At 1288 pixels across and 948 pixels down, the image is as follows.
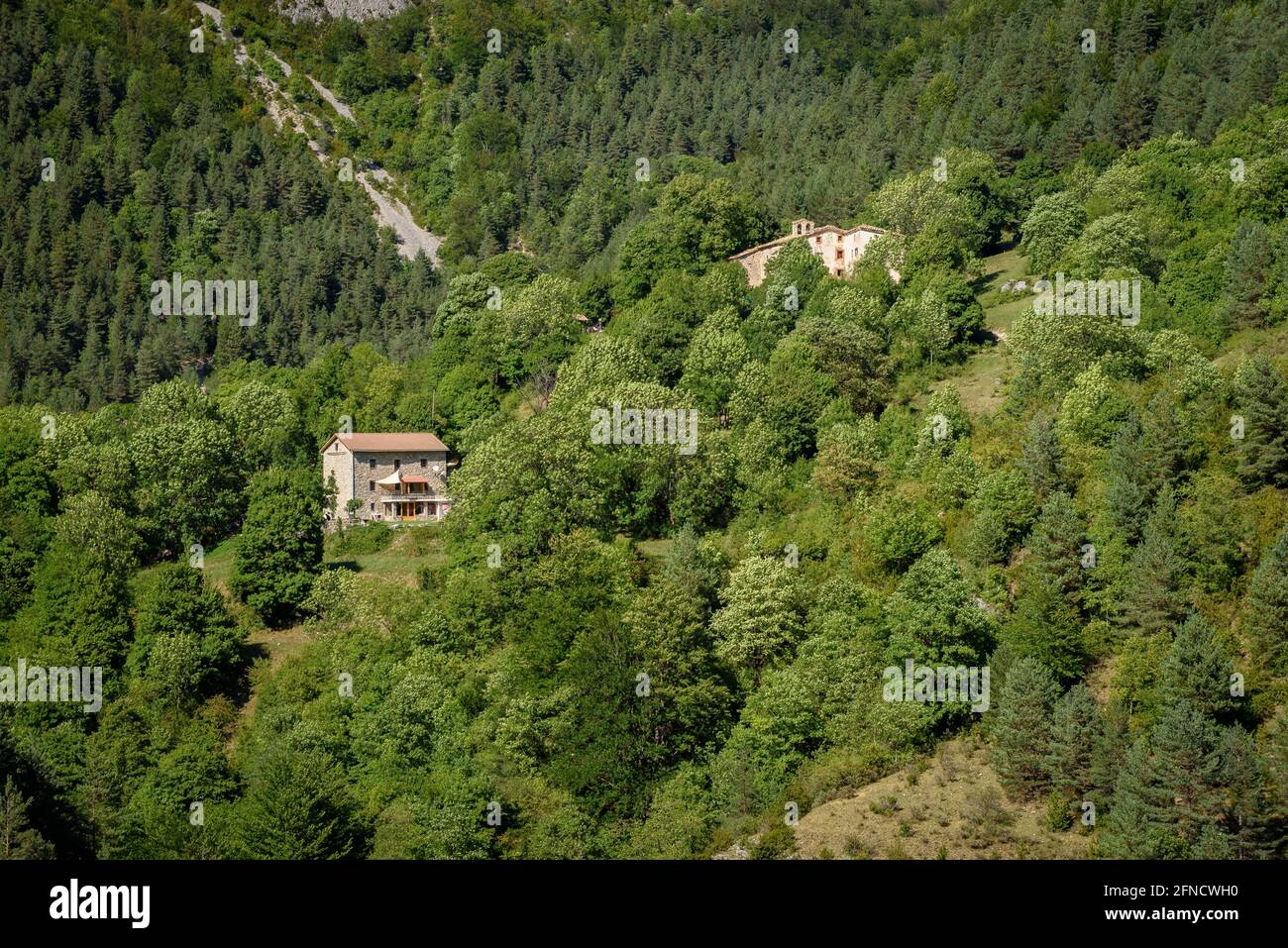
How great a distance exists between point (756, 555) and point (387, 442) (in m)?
33.2

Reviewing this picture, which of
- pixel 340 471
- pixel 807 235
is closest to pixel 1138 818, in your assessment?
pixel 340 471

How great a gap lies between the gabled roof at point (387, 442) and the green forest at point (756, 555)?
2536 millimetres

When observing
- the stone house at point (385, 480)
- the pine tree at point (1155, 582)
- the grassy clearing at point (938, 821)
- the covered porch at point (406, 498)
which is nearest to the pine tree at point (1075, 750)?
the grassy clearing at point (938, 821)

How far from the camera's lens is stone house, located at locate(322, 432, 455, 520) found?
89.0m

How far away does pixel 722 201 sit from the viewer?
106 m

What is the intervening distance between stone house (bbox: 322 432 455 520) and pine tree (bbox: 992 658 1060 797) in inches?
1747

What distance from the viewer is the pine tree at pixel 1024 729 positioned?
1957 inches

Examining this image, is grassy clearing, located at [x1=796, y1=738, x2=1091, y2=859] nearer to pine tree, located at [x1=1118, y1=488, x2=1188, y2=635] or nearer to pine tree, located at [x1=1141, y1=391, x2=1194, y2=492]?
pine tree, located at [x1=1118, y1=488, x2=1188, y2=635]

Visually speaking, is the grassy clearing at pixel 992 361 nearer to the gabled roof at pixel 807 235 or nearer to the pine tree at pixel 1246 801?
the gabled roof at pixel 807 235

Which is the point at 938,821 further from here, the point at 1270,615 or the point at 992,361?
the point at 992,361

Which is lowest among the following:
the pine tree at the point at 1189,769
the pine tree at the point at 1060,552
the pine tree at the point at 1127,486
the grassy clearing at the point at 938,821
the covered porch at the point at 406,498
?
the grassy clearing at the point at 938,821

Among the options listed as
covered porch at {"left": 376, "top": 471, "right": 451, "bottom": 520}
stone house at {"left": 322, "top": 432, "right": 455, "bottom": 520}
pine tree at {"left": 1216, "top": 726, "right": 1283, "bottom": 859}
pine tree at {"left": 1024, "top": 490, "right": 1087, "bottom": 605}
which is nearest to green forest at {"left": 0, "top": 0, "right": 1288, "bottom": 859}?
pine tree at {"left": 1216, "top": 726, "right": 1283, "bottom": 859}

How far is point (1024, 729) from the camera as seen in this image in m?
50.4
